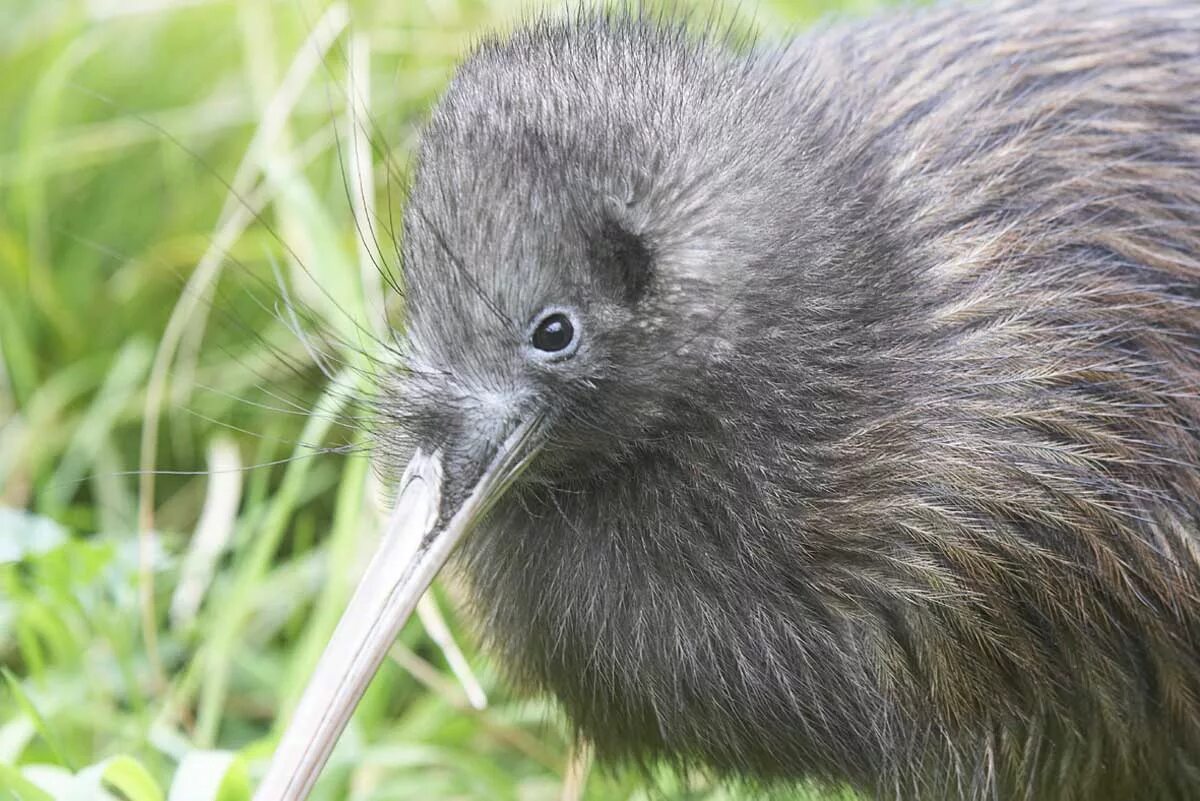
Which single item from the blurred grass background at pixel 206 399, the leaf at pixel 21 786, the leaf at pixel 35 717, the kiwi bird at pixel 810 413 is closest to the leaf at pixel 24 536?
the blurred grass background at pixel 206 399

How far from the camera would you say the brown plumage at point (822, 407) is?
1.87m

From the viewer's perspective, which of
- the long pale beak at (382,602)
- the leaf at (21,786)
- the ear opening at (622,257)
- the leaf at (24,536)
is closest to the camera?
the long pale beak at (382,602)

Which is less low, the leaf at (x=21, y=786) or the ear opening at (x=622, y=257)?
the ear opening at (x=622, y=257)

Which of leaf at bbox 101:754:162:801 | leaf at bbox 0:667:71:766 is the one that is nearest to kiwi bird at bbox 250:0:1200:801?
leaf at bbox 101:754:162:801

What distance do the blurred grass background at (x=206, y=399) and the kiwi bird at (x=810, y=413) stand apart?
321mm

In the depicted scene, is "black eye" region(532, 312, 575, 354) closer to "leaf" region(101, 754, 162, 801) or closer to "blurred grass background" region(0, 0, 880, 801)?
"blurred grass background" region(0, 0, 880, 801)

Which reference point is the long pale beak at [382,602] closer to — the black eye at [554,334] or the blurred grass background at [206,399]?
the black eye at [554,334]

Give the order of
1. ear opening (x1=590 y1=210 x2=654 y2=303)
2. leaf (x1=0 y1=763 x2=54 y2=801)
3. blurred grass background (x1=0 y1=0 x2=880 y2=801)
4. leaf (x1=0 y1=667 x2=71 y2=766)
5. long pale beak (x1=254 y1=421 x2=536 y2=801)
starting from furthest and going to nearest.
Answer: blurred grass background (x1=0 y1=0 x2=880 y2=801)
leaf (x1=0 y1=667 x2=71 y2=766)
leaf (x1=0 y1=763 x2=54 y2=801)
ear opening (x1=590 y1=210 x2=654 y2=303)
long pale beak (x1=254 y1=421 x2=536 y2=801)

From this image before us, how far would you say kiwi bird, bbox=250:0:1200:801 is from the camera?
187 centimetres

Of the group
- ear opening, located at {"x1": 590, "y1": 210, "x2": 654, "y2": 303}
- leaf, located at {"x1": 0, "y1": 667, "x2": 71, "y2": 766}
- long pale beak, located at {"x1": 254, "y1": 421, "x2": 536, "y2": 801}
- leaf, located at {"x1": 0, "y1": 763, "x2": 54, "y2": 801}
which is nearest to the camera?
long pale beak, located at {"x1": 254, "y1": 421, "x2": 536, "y2": 801}

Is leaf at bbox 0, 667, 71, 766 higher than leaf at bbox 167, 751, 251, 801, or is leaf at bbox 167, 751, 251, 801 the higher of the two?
leaf at bbox 0, 667, 71, 766

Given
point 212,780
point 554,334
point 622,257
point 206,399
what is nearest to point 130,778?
point 212,780

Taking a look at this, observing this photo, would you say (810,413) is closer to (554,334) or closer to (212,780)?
(554,334)

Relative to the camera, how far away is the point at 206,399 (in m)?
3.44
